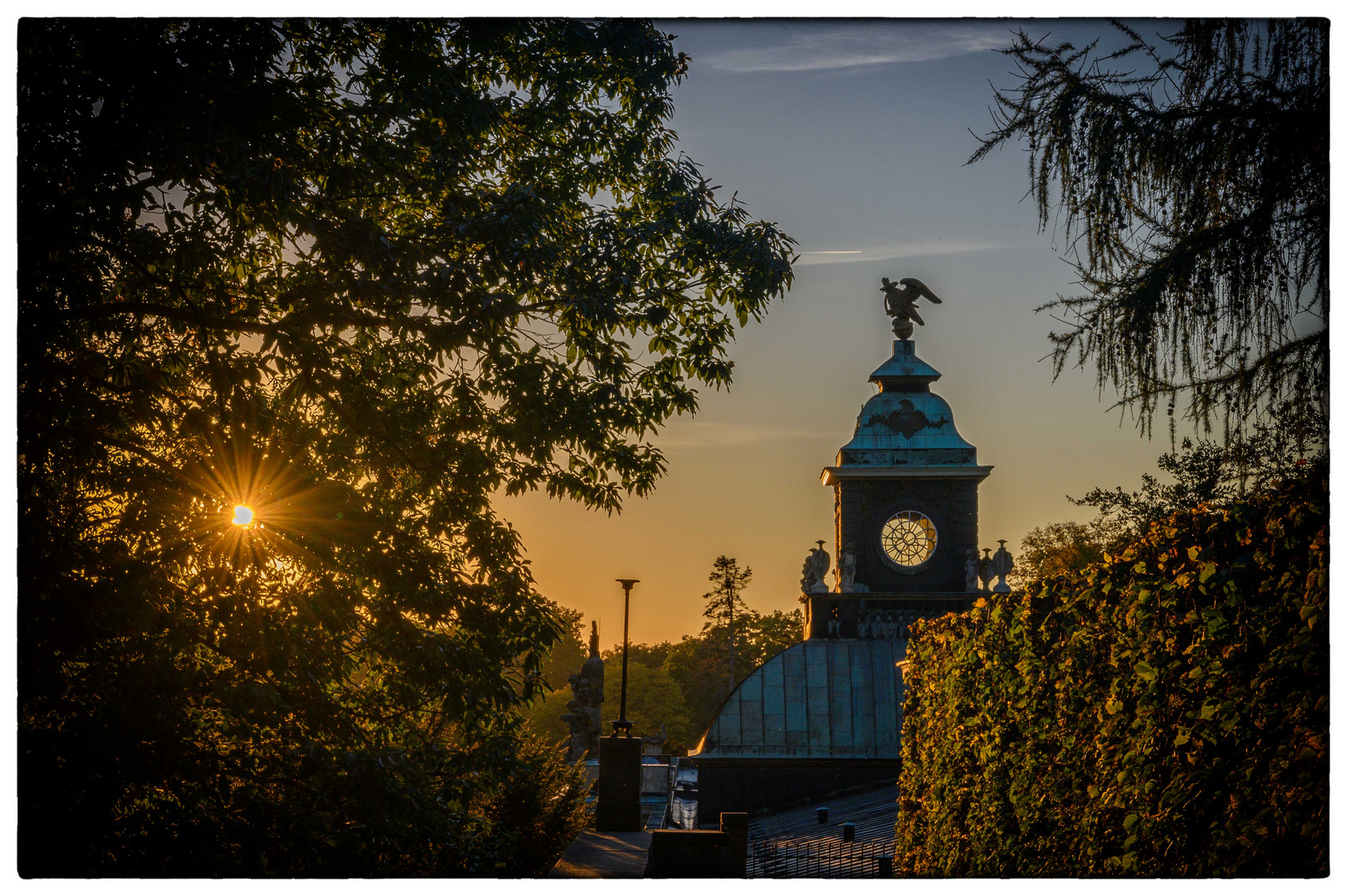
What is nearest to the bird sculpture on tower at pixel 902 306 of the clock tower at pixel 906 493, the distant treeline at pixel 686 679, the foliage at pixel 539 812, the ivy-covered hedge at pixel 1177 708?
the clock tower at pixel 906 493

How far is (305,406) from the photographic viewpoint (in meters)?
8.10

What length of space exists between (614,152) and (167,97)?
3834 mm

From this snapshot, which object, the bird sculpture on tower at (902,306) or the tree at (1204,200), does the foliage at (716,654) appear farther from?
the tree at (1204,200)

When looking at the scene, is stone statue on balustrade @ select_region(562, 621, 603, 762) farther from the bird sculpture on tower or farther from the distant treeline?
the distant treeline

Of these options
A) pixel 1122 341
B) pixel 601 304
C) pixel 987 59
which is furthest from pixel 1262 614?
pixel 601 304

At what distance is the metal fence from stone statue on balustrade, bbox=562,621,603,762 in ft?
31.2

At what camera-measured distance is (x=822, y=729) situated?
77.7 feet

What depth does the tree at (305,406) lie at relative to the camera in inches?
247

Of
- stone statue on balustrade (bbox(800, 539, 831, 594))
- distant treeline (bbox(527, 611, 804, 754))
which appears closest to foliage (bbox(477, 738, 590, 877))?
stone statue on balustrade (bbox(800, 539, 831, 594))

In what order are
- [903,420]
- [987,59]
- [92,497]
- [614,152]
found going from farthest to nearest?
1. [903,420]
2. [614,152]
3. [92,497]
4. [987,59]

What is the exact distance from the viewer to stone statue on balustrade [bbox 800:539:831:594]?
86.8 ft

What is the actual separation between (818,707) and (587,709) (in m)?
6.18

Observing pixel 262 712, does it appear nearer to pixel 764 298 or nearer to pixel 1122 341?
pixel 764 298

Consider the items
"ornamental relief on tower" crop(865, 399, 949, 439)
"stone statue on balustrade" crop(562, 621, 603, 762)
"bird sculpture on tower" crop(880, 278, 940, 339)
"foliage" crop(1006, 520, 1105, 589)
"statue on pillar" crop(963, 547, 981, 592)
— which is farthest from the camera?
"foliage" crop(1006, 520, 1105, 589)
